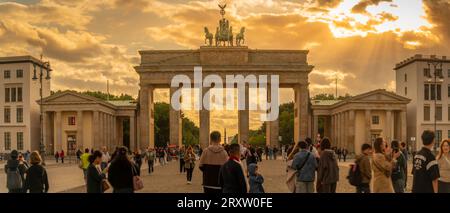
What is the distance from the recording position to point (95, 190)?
44.2 ft

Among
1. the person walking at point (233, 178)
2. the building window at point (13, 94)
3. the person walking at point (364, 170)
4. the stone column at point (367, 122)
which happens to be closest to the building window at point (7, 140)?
the building window at point (13, 94)

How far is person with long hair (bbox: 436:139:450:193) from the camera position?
40.8ft

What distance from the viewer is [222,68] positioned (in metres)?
84.6

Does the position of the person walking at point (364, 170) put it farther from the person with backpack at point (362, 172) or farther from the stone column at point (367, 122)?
the stone column at point (367, 122)

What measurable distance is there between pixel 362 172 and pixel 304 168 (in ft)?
5.64

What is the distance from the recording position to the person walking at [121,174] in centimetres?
1295

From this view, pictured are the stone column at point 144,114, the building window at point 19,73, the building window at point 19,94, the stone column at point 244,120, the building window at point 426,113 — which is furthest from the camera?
the building window at point 19,94

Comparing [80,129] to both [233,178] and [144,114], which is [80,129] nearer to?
[144,114]

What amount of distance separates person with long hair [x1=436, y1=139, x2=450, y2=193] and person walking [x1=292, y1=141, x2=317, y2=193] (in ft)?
12.0

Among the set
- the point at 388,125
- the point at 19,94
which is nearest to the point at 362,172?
the point at 388,125

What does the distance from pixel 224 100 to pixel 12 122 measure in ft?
99.2

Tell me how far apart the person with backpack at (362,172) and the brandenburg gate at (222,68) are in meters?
68.2

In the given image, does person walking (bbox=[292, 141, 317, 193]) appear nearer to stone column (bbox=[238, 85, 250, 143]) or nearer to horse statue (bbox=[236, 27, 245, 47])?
stone column (bbox=[238, 85, 250, 143])
